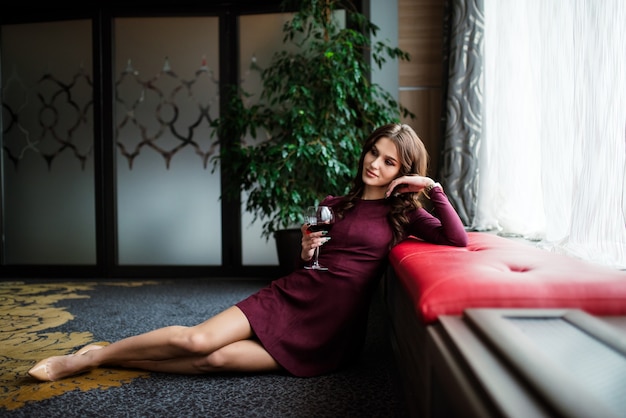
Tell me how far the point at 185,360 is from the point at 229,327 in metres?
0.22

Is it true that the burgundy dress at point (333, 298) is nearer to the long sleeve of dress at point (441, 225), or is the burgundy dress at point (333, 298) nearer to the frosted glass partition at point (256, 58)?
the long sleeve of dress at point (441, 225)

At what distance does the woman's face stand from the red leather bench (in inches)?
19.9

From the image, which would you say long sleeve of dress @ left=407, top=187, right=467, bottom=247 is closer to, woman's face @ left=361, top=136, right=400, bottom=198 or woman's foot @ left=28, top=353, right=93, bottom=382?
woman's face @ left=361, top=136, right=400, bottom=198

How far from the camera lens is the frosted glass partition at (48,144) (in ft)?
A: 14.7

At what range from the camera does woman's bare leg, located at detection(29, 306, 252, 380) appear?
5.40 ft

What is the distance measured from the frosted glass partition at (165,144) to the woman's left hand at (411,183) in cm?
289

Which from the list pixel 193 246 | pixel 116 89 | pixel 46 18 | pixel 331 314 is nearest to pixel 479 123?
pixel 331 314

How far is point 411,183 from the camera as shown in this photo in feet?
5.79

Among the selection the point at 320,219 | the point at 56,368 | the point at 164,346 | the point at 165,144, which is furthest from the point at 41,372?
the point at 165,144

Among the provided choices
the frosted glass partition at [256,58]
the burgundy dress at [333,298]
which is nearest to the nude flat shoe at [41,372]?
the burgundy dress at [333,298]

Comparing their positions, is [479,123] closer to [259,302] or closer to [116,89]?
[259,302]

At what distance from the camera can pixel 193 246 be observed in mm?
4469


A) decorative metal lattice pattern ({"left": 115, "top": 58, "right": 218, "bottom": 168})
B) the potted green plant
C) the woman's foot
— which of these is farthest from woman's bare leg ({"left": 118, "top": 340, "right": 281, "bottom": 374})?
decorative metal lattice pattern ({"left": 115, "top": 58, "right": 218, "bottom": 168})

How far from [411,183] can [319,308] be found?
21.9 inches
